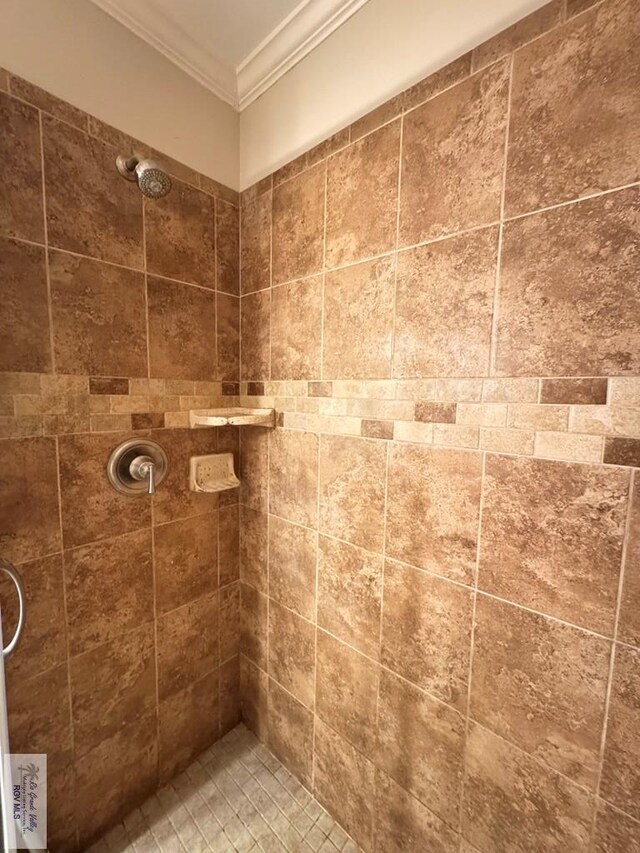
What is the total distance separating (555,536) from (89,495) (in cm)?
109

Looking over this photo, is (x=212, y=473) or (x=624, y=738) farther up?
(x=212, y=473)

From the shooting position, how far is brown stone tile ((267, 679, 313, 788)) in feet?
3.51

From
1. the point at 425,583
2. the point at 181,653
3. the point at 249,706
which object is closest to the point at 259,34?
the point at 425,583

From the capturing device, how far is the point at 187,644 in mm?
1122

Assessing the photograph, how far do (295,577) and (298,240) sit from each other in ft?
3.45

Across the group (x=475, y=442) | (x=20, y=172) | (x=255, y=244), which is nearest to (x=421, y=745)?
(x=475, y=442)

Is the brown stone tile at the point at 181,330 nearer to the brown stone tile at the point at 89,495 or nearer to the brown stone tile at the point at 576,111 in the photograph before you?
the brown stone tile at the point at 89,495

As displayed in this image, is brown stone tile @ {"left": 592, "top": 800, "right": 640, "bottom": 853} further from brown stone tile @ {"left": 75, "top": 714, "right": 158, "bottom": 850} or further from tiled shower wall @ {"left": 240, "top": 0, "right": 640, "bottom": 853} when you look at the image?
brown stone tile @ {"left": 75, "top": 714, "right": 158, "bottom": 850}

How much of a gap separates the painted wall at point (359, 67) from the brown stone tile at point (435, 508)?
2.70 ft

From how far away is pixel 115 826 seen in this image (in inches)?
39.1

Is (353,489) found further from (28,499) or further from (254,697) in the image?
(254,697)

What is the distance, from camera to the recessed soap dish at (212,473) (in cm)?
108

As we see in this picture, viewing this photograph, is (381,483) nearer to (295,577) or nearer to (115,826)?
(295,577)

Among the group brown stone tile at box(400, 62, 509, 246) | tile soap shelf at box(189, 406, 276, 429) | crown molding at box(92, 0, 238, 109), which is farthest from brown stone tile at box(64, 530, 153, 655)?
crown molding at box(92, 0, 238, 109)
